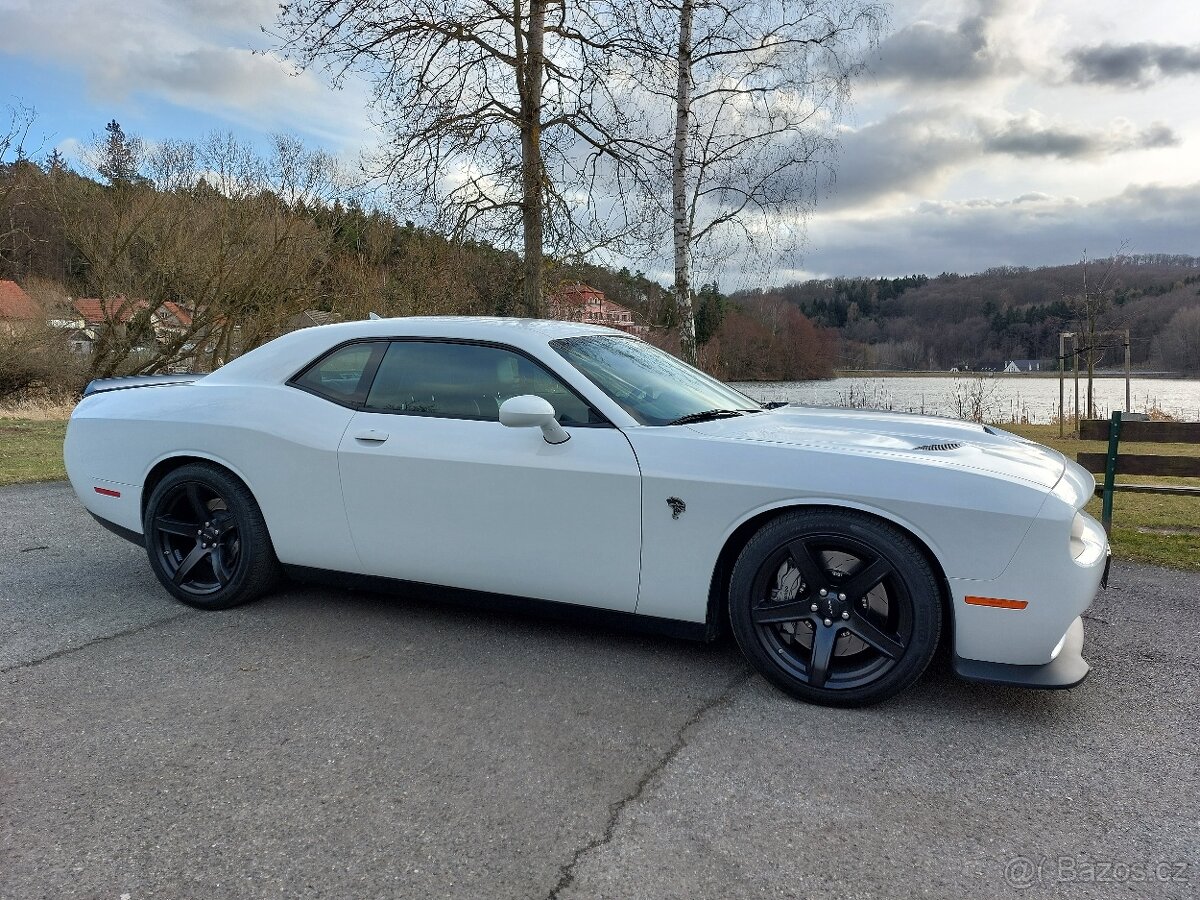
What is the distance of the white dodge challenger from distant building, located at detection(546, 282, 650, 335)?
8.77 meters

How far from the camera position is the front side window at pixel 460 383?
3436 mm

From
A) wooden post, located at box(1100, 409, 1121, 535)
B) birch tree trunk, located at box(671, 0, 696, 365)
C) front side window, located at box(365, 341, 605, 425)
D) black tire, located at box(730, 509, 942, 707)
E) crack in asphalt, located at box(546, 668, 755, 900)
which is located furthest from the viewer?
birch tree trunk, located at box(671, 0, 696, 365)

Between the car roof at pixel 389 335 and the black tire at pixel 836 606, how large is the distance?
139 cm

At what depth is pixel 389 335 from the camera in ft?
12.7

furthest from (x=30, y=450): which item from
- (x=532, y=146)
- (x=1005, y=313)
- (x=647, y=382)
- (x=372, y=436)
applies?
(x=1005, y=313)

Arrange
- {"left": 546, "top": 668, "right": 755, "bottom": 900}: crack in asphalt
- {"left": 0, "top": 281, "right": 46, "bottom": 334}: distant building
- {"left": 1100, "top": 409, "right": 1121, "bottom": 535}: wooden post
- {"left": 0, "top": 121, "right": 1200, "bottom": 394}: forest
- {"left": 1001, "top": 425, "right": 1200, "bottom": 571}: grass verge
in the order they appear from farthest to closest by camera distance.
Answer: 1. {"left": 0, "top": 281, "right": 46, "bottom": 334}: distant building
2. {"left": 0, "top": 121, "right": 1200, "bottom": 394}: forest
3. {"left": 1100, "top": 409, "right": 1121, "bottom": 535}: wooden post
4. {"left": 1001, "top": 425, "right": 1200, "bottom": 571}: grass verge
5. {"left": 546, "top": 668, "right": 755, "bottom": 900}: crack in asphalt

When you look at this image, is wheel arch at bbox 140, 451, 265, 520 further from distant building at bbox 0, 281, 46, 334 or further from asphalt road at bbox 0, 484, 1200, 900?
distant building at bbox 0, 281, 46, 334

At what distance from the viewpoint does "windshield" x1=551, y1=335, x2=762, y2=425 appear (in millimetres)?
3465

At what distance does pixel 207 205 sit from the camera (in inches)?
762

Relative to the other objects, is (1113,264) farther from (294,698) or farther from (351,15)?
(294,698)

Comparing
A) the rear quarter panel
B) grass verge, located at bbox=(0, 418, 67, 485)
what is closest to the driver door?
the rear quarter panel

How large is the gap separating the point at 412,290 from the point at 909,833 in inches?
788

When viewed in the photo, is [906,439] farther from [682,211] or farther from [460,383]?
[682,211]

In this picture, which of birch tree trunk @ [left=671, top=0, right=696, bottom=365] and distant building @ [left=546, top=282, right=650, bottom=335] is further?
distant building @ [left=546, top=282, right=650, bottom=335]
